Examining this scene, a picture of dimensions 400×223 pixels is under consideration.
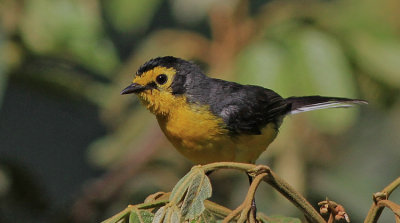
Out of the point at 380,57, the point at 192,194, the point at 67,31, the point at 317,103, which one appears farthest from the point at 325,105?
the point at 192,194

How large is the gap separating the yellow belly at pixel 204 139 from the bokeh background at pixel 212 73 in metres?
0.23

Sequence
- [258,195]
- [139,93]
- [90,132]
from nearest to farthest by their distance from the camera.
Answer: [139,93], [258,195], [90,132]

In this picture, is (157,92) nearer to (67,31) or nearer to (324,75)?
(67,31)

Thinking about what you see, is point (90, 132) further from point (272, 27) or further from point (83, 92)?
point (272, 27)

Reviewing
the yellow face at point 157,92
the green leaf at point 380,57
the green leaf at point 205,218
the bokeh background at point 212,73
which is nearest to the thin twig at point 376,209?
the green leaf at point 205,218

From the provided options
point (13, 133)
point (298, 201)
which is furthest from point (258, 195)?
point (13, 133)

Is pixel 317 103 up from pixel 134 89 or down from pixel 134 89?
down

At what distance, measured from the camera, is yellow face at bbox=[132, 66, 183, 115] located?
357cm

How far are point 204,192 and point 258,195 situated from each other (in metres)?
2.86

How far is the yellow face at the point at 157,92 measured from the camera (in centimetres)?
357

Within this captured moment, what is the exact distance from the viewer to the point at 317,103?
3.83m

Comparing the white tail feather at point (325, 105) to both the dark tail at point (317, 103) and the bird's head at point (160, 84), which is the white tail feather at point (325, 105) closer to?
the dark tail at point (317, 103)

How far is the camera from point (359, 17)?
12.1 feet

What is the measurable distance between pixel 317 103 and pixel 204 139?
0.75 meters
